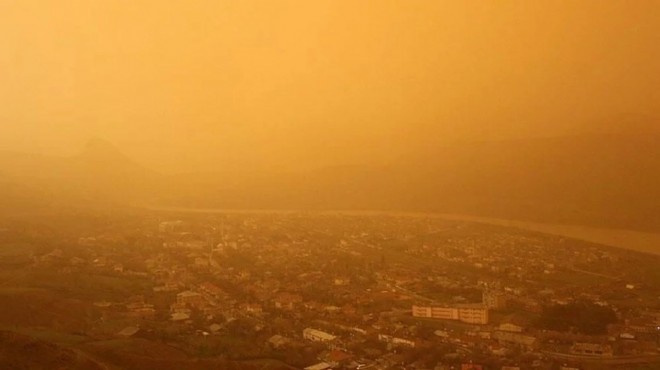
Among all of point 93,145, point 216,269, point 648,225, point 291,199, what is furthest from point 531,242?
point 93,145

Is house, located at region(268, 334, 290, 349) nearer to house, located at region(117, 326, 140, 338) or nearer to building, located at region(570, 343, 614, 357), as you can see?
house, located at region(117, 326, 140, 338)

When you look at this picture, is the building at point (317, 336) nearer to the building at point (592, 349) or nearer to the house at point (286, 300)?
the house at point (286, 300)

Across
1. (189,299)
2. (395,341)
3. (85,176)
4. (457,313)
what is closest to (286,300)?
(189,299)

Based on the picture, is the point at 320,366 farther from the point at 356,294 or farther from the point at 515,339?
the point at 356,294

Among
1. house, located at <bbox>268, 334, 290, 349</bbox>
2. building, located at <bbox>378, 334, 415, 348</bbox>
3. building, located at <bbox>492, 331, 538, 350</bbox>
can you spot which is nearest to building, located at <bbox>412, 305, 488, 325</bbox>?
building, located at <bbox>492, 331, 538, 350</bbox>

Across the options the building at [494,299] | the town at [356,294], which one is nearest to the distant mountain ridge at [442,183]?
the town at [356,294]
